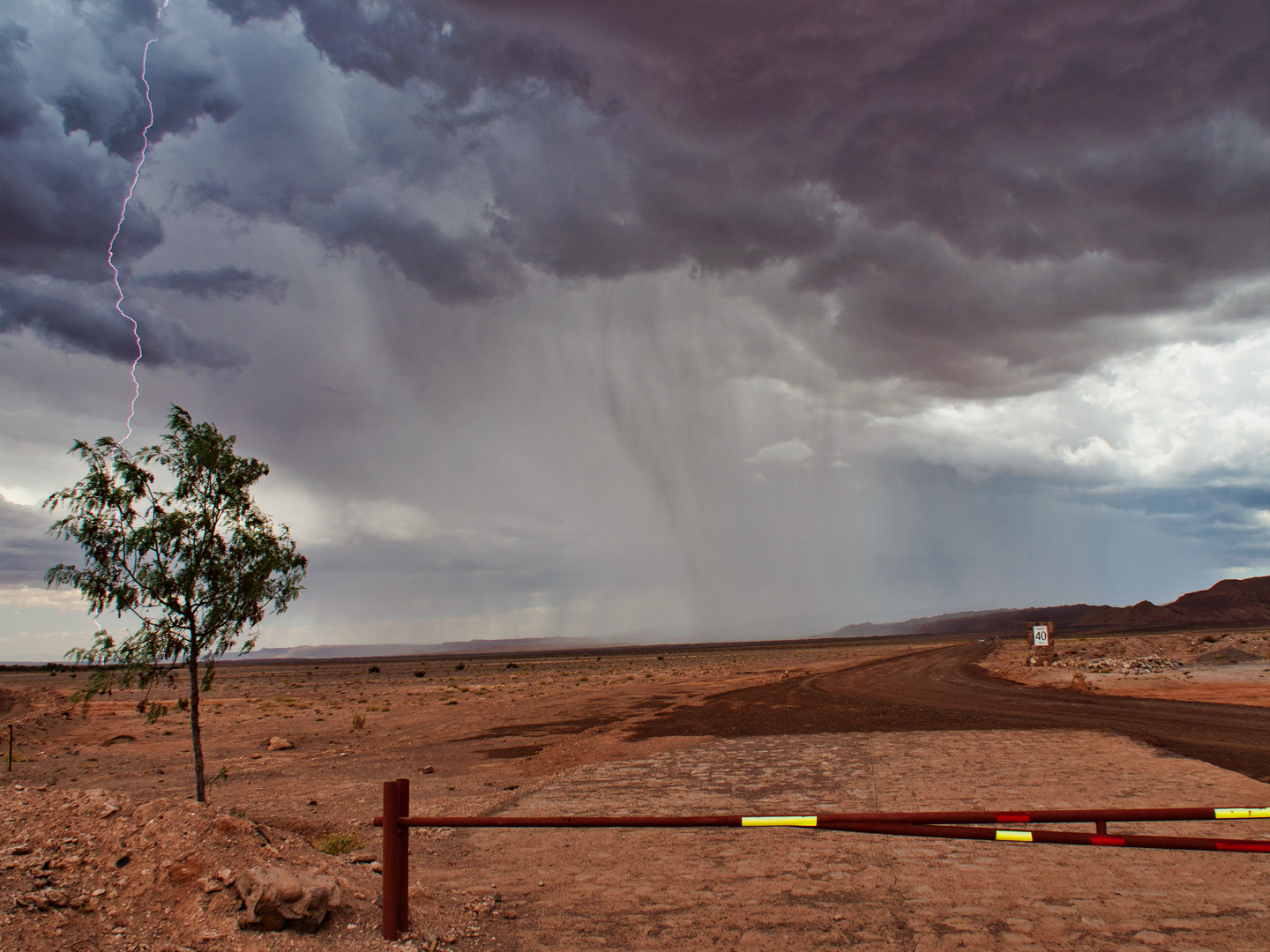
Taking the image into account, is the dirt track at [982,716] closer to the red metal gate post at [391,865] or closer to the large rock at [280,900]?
the red metal gate post at [391,865]

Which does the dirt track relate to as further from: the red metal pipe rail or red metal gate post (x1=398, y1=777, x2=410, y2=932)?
red metal gate post (x1=398, y1=777, x2=410, y2=932)

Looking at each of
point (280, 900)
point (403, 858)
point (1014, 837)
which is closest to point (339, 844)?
point (280, 900)

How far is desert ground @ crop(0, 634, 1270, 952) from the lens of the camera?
7.04 meters

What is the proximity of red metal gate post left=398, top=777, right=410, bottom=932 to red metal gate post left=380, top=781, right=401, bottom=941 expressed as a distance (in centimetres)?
2

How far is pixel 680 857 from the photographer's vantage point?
10.3 metres

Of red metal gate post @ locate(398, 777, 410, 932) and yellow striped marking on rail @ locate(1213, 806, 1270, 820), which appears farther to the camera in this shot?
red metal gate post @ locate(398, 777, 410, 932)

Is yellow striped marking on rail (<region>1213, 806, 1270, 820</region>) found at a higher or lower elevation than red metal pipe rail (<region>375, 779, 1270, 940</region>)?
higher

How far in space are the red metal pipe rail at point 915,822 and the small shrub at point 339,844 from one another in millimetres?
4945

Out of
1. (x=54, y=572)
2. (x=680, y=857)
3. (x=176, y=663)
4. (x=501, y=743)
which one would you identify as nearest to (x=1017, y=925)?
(x=680, y=857)

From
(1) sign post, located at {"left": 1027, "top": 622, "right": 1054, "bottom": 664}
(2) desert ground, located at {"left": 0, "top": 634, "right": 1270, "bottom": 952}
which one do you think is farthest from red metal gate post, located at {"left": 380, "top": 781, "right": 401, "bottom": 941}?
(1) sign post, located at {"left": 1027, "top": 622, "right": 1054, "bottom": 664}

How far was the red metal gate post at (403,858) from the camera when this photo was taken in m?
6.46

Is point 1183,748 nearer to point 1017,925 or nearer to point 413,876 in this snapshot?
point 1017,925

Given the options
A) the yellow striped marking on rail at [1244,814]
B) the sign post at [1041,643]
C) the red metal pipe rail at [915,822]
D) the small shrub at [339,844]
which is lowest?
the sign post at [1041,643]

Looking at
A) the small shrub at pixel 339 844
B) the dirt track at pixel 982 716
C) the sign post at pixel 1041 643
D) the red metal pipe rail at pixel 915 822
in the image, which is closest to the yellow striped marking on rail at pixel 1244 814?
the red metal pipe rail at pixel 915 822
